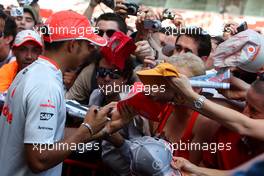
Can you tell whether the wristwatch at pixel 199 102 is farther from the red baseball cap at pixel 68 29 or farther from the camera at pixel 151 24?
the camera at pixel 151 24

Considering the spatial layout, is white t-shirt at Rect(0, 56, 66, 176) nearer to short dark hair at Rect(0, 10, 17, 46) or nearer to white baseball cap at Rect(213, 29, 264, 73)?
white baseball cap at Rect(213, 29, 264, 73)

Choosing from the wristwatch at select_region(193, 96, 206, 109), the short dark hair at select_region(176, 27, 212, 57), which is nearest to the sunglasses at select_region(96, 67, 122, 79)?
the short dark hair at select_region(176, 27, 212, 57)

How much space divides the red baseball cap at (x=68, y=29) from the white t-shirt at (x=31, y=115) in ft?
0.45

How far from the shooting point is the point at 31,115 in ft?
7.93

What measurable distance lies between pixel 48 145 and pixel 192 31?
1.99m

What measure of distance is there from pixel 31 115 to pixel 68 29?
0.53 meters

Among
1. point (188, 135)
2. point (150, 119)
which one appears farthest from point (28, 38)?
point (188, 135)

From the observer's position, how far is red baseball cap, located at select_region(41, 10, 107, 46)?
264 cm

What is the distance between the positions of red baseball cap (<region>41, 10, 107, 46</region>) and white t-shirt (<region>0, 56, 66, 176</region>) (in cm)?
14

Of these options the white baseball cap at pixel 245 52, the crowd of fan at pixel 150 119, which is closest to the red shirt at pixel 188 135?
the crowd of fan at pixel 150 119

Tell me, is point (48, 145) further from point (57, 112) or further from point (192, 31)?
point (192, 31)

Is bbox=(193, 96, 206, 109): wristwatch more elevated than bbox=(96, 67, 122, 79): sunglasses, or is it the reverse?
bbox=(193, 96, 206, 109): wristwatch

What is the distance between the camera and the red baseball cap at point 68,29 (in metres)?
2.64

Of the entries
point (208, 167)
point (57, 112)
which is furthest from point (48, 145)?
point (208, 167)
